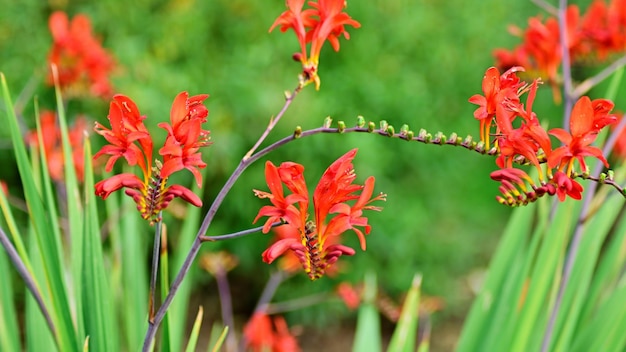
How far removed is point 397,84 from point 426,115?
25 centimetres

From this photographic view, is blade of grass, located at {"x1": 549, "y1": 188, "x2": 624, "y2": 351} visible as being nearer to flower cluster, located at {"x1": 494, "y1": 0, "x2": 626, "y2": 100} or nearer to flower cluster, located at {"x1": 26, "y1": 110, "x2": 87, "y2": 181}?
flower cluster, located at {"x1": 494, "y1": 0, "x2": 626, "y2": 100}

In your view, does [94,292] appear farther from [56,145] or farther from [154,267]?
[56,145]

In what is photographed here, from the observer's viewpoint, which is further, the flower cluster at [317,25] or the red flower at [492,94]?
the flower cluster at [317,25]

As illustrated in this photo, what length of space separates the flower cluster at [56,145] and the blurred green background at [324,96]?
35.0 inches

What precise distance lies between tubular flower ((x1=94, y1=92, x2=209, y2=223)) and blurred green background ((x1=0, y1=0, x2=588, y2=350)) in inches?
96.6

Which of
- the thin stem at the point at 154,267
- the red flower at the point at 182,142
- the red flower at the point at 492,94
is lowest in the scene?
the thin stem at the point at 154,267

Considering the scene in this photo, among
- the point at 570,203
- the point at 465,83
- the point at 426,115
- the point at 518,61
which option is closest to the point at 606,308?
the point at 570,203


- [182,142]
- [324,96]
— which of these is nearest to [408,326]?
[182,142]

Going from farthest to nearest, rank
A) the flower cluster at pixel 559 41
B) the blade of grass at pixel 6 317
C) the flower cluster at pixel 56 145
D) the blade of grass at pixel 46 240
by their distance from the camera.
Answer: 1. the flower cluster at pixel 56 145
2. the flower cluster at pixel 559 41
3. the blade of grass at pixel 6 317
4. the blade of grass at pixel 46 240

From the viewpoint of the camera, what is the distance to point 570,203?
1729mm

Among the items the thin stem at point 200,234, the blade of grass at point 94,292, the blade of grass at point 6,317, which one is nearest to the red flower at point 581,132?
the thin stem at point 200,234

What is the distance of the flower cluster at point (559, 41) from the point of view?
6.95ft

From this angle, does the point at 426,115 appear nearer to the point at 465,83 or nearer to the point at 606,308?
the point at 465,83

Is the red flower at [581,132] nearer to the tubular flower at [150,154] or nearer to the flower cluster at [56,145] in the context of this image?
the tubular flower at [150,154]
